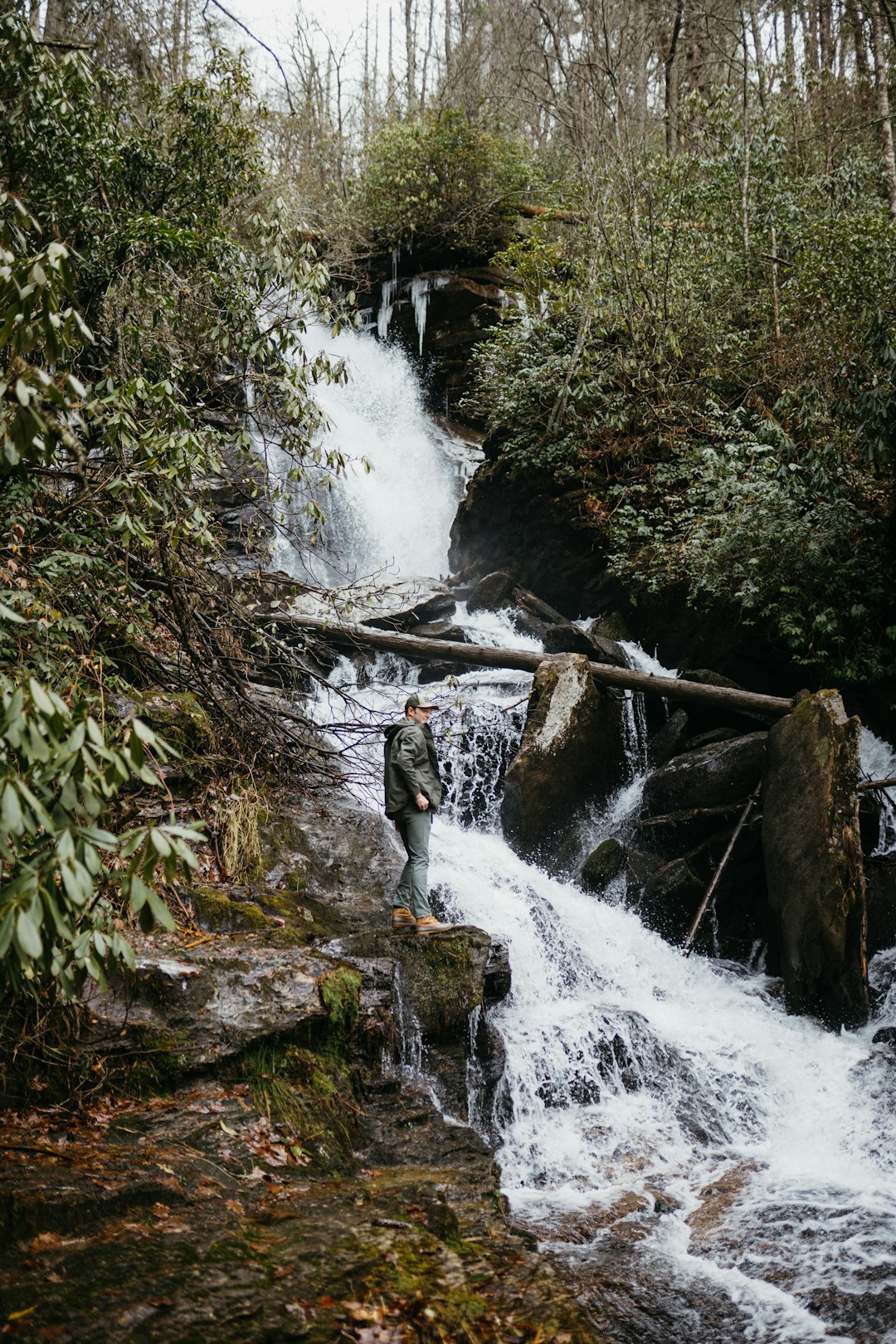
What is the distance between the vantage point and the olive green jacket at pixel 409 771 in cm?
707

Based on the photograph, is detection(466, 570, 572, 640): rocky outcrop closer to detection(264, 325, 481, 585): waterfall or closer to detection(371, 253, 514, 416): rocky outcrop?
detection(264, 325, 481, 585): waterfall

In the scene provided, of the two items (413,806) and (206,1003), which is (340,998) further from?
(413,806)

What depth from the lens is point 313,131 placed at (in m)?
23.9

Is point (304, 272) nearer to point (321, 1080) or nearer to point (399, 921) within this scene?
point (399, 921)

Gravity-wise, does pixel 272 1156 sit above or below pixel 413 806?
below

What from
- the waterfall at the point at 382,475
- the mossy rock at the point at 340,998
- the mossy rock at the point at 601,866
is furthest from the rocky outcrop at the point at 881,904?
the waterfall at the point at 382,475

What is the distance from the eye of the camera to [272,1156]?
4473 millimetres

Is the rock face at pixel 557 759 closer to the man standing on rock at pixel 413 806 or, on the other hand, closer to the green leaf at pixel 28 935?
the man standing on rock at pixel 413 806

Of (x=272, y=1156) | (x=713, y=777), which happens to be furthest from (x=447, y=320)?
(x=272, y=1156)

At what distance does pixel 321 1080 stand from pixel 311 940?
1486 millimetres

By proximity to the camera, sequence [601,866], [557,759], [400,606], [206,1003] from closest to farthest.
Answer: [206,1003], [601,866], [557,759], [400,606]

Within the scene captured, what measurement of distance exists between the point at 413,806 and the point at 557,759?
3.60m

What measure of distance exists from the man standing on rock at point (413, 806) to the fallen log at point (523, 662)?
9.08ft

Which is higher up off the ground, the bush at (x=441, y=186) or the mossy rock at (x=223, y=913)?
the bush at (x=441, y=186)
